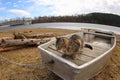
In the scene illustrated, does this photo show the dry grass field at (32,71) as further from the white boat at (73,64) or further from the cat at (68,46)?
the cat at (68,46)

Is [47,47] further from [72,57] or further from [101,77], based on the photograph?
[101,77]

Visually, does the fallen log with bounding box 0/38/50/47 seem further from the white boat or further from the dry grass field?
the white boat

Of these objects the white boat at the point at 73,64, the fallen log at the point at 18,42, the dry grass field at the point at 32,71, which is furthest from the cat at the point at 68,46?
the fallen log at the point at 18,42

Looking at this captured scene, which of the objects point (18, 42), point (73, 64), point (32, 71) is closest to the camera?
point (73, 64)

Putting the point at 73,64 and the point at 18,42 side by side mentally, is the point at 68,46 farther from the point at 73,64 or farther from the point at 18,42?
the point at 18,42

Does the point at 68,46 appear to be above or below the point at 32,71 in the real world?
above

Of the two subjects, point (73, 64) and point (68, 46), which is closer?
point (73, 64)

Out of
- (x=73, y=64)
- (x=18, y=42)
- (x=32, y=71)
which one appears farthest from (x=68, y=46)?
(x=18, y=42)

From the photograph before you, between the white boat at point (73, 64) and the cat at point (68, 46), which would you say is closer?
the white boat at point (73, 64)

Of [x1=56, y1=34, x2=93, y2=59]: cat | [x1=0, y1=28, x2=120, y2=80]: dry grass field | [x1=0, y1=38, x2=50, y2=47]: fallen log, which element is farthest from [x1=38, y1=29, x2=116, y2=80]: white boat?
[x1=0, y1=38, x2=50, y2=47]: fallen log

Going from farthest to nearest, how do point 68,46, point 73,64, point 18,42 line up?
point 18,42
point 68,46
point 73,64

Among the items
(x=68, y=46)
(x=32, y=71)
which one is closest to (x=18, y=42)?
(x=32, y=71)

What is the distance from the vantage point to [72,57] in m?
3.25

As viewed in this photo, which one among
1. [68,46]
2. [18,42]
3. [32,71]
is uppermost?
[68,46]
